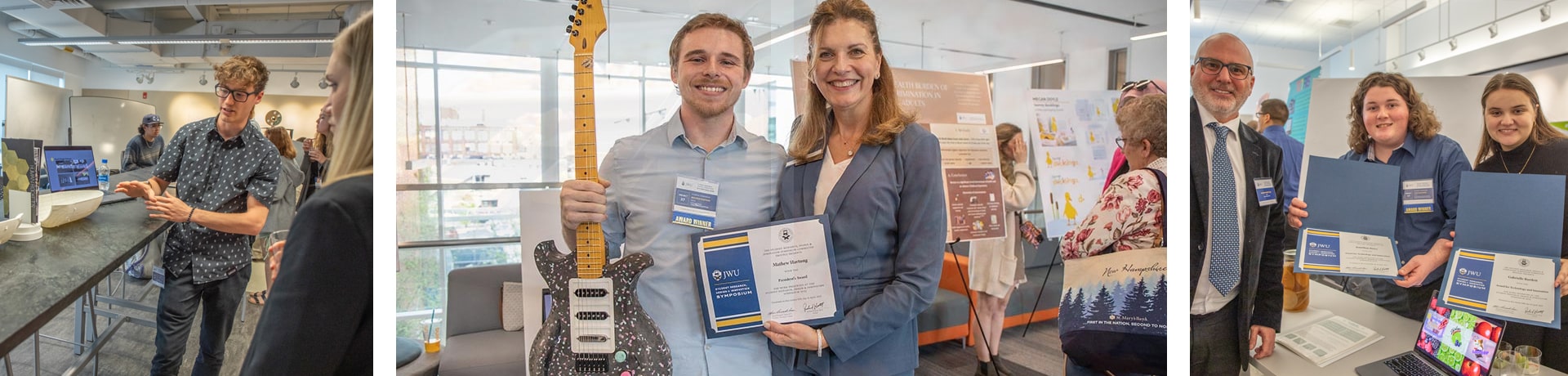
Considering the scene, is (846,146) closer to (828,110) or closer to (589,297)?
(828,110)

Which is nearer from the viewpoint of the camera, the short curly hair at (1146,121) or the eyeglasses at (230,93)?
the eyeglasses at (230,93)

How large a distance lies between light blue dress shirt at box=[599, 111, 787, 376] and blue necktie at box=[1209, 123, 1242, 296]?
1551 mm

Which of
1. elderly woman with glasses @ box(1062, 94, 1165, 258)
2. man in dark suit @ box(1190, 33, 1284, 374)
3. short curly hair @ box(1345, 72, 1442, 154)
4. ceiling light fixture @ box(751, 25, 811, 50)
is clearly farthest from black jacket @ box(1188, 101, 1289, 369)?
ceiling light fixture @ box(751, 25, 811, 50)

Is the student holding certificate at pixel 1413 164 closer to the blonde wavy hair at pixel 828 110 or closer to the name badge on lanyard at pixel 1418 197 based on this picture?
the name badge on lanyard at pixel 1418 197

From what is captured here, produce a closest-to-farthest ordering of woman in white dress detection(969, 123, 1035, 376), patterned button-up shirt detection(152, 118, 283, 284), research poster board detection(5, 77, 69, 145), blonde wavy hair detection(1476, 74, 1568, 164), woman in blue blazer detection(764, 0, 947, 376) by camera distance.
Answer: research poster board detection(5, 77, 69, 145), patterned button-up shirt detection(152, 118, 283, 284), woman in blue blazer detection(764, 0, 947, 376), blonde wavy hair detection(1476, 74, 1568, 164), woman in white dress detection(969, 123, 1035, 376)

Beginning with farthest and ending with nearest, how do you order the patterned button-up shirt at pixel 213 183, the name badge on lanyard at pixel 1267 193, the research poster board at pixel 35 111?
the name badge on lanyard at pixel 1267 193 → the patterned button-up shirt at pixel 213 183 → the research poster board at pixel 35 111

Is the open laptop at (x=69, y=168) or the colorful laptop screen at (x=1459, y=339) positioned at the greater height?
the open laptop at (x=69, y=168)

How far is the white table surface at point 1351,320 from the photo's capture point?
243cm

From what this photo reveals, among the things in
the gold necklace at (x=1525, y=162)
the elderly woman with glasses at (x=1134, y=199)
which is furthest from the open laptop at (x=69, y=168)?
the gold necklace at (x=1525, y=162)

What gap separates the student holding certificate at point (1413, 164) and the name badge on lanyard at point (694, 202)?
2068 millimetres

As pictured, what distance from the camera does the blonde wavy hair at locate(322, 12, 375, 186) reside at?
2018 millimetres

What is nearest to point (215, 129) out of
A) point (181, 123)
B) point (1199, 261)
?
point (181, 123)

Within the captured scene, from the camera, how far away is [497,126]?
194 centimetres

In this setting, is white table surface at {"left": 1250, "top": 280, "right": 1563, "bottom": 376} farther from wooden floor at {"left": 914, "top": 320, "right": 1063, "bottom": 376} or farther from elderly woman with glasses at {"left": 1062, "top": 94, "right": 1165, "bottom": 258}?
wooden floor at {"left": 914, "top": 320, "right": 1063, "bottom": 376}
